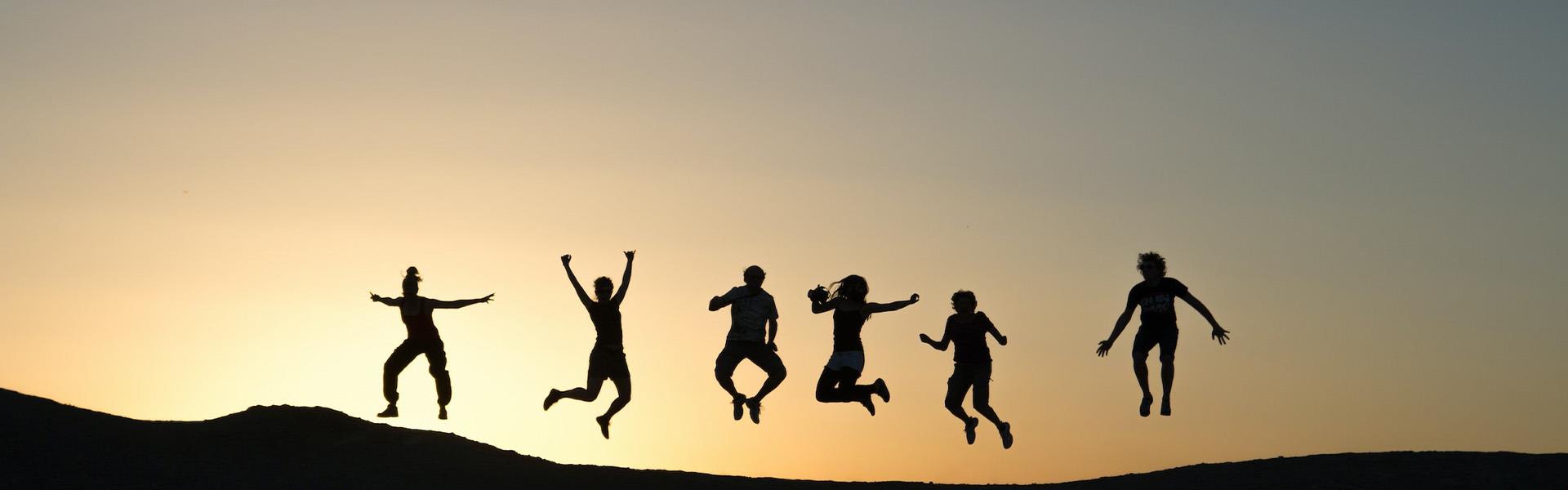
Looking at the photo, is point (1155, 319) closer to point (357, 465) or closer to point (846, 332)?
point (846, 332)

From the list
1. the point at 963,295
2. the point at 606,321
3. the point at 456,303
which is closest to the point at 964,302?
the point at 963,295

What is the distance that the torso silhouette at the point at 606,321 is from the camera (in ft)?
69.7

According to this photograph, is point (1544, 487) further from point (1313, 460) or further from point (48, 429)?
point (48, 429)

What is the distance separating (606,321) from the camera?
837 inches

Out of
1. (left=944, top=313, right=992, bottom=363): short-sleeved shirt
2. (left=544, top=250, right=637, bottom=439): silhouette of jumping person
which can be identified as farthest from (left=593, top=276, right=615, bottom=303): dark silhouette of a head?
(left=944, top=313, right=992, bottom=363): short-sleeved shirt

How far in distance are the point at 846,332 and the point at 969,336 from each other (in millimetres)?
1530

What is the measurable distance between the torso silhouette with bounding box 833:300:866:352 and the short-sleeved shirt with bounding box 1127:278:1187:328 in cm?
342

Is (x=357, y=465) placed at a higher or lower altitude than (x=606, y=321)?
lower

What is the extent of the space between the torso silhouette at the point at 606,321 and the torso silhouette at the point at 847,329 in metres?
2.71

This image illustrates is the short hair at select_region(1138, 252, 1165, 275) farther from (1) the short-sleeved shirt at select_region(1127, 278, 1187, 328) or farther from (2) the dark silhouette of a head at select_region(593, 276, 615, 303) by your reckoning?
(2) the dark silhouette of a head at select_region(593, 276, 615, 303)

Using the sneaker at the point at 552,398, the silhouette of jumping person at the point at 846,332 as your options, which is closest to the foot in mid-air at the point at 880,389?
the silhouette of jumping person at the point at 846,332

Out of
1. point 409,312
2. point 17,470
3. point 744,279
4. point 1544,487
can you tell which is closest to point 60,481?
point 17,470

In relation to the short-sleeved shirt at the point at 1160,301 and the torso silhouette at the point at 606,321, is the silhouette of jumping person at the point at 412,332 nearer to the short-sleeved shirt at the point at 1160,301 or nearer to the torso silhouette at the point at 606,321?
the torso silhouette at the point at 606,321

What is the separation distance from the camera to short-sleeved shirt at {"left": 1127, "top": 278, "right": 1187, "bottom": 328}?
2025 centimetres
